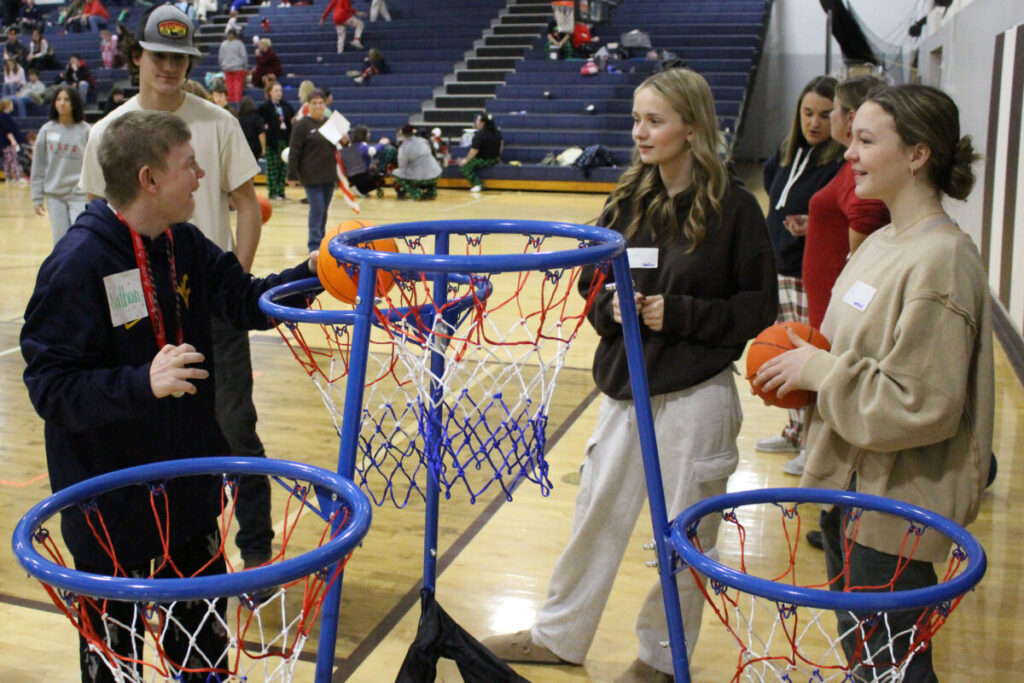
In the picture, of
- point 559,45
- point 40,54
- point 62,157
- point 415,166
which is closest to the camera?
point 62,157

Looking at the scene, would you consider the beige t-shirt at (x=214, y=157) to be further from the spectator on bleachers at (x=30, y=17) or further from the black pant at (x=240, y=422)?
the spectator on bleachers at (x=30, y=17)

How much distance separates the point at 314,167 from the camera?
9.72m

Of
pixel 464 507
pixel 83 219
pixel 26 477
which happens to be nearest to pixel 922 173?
pixel 83 219

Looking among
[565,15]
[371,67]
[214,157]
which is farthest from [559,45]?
[214,157]

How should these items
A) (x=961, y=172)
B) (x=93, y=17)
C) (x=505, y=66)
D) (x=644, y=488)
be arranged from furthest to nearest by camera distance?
(x=93, y=17) → (x=505, y=66) → (x=644, y=488) → (x=961, y=172)

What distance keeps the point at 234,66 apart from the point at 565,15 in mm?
6613

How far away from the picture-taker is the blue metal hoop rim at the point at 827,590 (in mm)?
1459

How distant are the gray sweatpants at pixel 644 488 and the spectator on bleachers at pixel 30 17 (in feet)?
79.4

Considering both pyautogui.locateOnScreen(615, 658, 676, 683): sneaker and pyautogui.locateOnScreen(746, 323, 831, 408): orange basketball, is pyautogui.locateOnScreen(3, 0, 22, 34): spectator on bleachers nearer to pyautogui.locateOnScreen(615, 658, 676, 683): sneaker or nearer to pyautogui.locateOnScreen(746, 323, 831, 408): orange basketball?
pyautogui.locateOnScreen(615, 658, 676, 683): sneaker

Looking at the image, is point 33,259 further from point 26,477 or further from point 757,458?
point 757,458

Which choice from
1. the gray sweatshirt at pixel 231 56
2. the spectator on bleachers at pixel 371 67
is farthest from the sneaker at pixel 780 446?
the gray sweatshirt at pixel 231 56

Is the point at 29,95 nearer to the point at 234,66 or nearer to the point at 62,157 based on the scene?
the point at 234,66

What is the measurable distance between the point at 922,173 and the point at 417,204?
39.8 ft

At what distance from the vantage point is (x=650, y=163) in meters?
2.53
